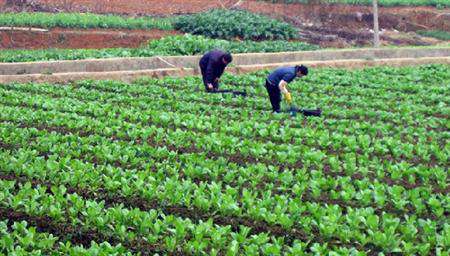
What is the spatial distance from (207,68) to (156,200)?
7.44 m

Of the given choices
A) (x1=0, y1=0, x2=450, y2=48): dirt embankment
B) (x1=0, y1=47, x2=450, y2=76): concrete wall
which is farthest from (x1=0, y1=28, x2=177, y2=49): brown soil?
(x1=0, y1=47, x2=450, y2=76): concrete wall

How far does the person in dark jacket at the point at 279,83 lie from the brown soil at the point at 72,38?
41.9 ft

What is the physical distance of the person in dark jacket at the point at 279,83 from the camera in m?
12.9

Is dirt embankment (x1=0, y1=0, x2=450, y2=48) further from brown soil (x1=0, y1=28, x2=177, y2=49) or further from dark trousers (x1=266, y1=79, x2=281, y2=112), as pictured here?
dark trousers (x1=266, y1=79, x2=281, y2=112)

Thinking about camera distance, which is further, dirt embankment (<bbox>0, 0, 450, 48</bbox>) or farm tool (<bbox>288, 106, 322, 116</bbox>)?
dirt embankment (<bbox>0, 0, 450, 48</bbox>)

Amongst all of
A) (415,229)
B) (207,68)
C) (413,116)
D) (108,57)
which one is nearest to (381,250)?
(415,229)

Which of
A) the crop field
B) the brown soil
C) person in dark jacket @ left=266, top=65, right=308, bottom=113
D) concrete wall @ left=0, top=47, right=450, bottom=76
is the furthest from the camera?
the brown soil

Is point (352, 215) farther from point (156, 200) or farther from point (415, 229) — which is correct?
point (156, 200)

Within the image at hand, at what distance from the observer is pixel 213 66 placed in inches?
598

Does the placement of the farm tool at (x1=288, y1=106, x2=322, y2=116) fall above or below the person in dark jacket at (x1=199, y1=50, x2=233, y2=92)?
below

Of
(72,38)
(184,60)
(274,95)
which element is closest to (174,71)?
(184,60)

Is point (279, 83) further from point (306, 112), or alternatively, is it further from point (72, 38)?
point (72, 38)

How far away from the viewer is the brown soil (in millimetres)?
24406

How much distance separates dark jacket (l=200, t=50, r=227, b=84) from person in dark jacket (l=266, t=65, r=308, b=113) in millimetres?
2040
